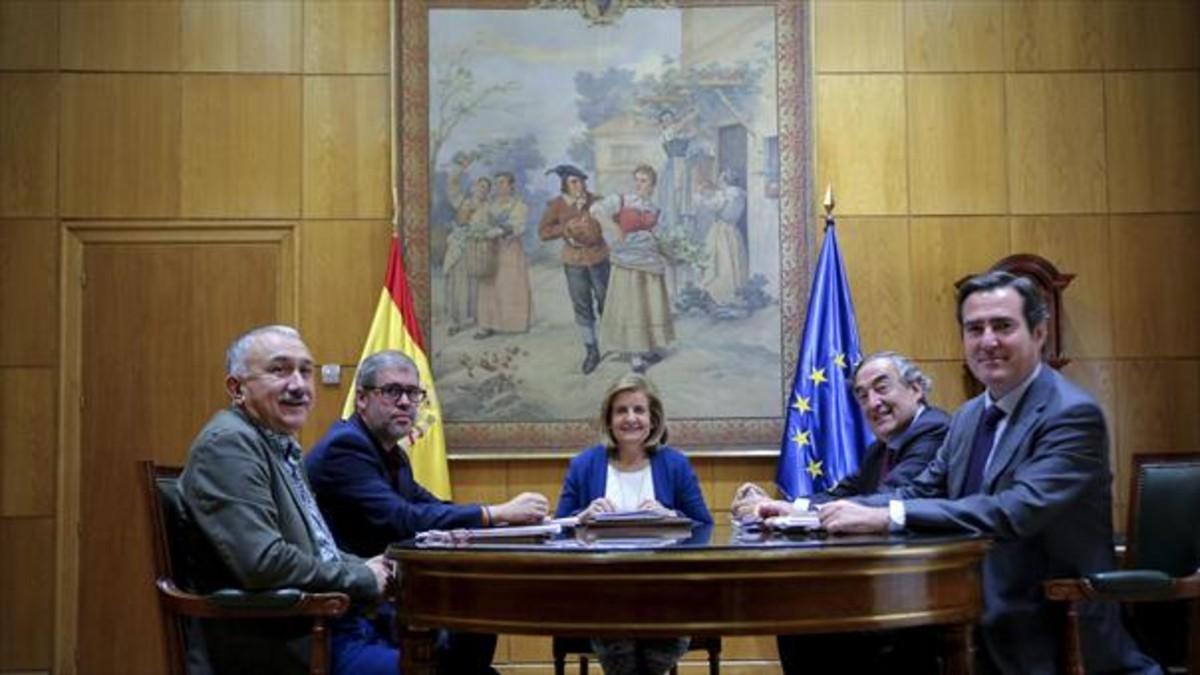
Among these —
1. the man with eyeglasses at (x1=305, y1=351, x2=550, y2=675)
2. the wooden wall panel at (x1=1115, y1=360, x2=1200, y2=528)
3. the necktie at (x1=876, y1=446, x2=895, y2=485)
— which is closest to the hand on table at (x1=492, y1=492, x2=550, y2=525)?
the man with eyeglasses at (x1=305, y1=351, x2=550, y2=675)

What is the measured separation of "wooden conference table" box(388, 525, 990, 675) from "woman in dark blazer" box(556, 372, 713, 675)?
82.1 inches

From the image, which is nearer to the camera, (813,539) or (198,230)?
(813,539)

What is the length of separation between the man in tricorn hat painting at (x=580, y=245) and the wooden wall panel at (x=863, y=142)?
1.11 m

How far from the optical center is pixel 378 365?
4168 millimetres

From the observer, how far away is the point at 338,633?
341 centimetres

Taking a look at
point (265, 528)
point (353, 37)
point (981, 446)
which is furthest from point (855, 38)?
point (265, 528)

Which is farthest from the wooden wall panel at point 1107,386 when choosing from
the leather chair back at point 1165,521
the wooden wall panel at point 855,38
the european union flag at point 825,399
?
the leather chair back at point 1165,521

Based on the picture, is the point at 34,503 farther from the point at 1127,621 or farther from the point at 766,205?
the point at 1127,621

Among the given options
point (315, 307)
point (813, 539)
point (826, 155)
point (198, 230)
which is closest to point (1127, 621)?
point (813, 539)

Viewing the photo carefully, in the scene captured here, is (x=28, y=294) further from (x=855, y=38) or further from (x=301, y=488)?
(x=855, y=38)

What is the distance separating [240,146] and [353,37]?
0.75 meters

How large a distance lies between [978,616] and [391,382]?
6.51 ft

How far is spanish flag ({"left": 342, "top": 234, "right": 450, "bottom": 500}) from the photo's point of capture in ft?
19.4

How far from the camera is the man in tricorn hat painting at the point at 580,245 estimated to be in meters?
6.23
